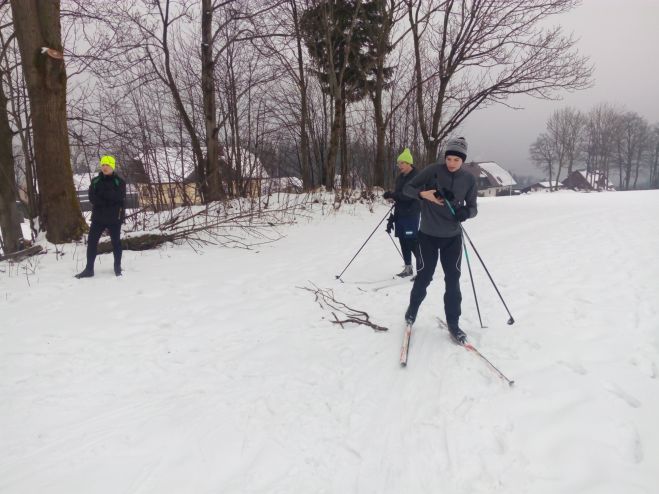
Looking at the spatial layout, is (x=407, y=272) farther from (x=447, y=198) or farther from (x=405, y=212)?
(x=447, y=198)

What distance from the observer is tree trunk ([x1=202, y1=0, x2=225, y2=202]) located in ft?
38.4

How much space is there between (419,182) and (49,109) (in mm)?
7158

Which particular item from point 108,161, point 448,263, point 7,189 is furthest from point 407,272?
point 7,189

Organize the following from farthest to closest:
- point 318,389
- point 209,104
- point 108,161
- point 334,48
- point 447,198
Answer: point 334,48 < point 209,104 < point 108,161 < point 447,198 < point 318,389

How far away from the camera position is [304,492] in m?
2.23

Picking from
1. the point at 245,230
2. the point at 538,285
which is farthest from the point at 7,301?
the point at 538,285

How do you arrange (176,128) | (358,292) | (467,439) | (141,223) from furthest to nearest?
(176,128), (141,223), (358,292), (467,439)

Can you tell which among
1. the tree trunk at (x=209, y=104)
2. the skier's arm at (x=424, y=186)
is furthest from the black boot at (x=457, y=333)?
the tree trunk at (x=209, y=104)

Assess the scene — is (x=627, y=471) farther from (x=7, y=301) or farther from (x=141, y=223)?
(x=141, y=223)

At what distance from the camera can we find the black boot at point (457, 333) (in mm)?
3754

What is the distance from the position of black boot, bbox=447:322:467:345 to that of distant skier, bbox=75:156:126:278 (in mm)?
5183

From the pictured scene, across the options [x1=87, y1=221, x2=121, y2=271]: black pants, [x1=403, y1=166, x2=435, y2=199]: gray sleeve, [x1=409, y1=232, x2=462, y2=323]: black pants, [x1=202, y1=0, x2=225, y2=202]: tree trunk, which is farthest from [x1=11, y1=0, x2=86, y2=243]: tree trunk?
[x1=409, y1=232, x2=462, y2=323]: black pants

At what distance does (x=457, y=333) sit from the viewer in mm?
3830

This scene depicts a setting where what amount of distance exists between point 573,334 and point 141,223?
932 cm
